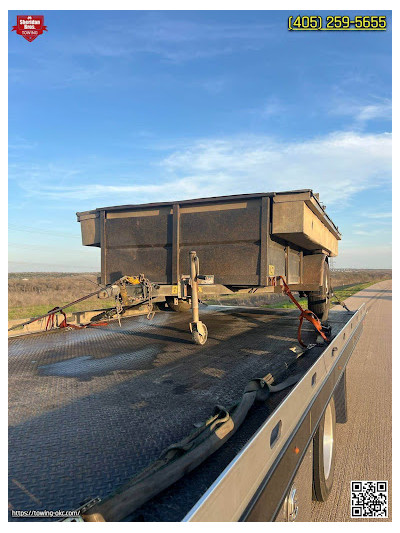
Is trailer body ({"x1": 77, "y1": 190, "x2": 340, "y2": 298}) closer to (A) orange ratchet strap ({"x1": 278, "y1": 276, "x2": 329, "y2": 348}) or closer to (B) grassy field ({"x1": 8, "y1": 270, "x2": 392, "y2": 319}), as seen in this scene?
(A) orange ratchet strap ({"x1": 278, "y1": 276, "x2": 329, "y2": 348})

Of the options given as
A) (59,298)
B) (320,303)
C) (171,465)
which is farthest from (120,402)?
(59,298)

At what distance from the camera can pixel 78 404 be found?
2.71 metres

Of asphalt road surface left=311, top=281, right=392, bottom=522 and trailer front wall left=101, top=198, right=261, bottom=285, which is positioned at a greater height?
trailer front wall left=101, top=198, right=261, bottom=285

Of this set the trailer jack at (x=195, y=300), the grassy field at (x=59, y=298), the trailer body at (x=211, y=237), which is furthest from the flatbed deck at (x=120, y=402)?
the grassy field at (x=59, y=298)

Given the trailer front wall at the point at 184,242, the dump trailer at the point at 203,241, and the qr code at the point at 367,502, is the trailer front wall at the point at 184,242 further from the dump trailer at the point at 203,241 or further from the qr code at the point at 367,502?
the qr code at the point at 367,502

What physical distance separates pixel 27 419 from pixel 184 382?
1253 mm

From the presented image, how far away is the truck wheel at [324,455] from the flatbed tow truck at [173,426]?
15mm

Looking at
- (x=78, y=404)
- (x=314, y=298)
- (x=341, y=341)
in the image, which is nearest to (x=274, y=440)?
(x=78, y=404)

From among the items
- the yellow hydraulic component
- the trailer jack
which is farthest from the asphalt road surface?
the yellow hydraulic component

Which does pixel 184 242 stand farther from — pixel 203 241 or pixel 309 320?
pixel 309 320

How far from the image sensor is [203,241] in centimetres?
488

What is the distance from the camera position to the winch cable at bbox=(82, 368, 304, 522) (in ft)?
4.71

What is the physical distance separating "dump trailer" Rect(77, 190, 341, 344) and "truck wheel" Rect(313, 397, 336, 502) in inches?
68.3

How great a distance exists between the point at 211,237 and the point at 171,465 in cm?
344
